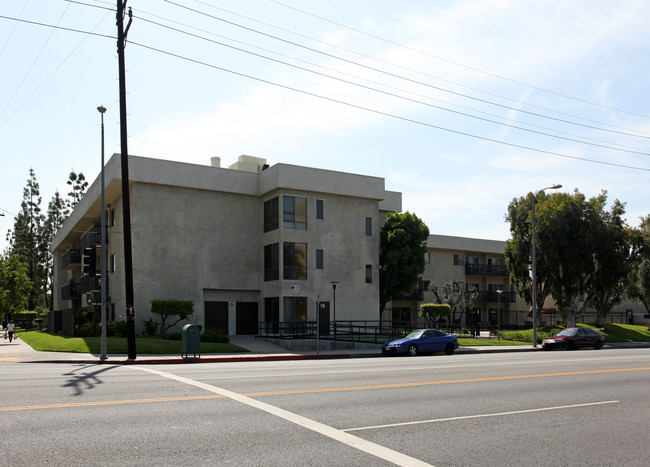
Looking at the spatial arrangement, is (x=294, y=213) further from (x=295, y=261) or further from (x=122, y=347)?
(x=122, y=347)

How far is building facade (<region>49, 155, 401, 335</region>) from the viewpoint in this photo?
117ft

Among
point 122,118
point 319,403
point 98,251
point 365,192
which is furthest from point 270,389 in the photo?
point 98,251

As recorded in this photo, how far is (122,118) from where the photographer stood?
23.8 metres

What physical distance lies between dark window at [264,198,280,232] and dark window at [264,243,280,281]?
120cm

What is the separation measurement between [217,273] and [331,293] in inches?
288

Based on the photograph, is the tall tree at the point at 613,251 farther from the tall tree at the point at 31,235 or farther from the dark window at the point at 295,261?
the tall tree at the point at 31,235

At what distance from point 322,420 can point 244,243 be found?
30.7 m

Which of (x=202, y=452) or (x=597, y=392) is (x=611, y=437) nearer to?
(x=597, y=392)

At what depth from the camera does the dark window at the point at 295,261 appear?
37281mm

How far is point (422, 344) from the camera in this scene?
1091 inches

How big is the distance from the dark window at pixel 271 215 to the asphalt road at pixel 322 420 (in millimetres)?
24069

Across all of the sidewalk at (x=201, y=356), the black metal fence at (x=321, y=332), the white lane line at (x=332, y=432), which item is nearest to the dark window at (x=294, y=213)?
the black metal fence at (x=321, y=332)

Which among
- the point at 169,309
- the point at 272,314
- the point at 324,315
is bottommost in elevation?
the point at 324,315

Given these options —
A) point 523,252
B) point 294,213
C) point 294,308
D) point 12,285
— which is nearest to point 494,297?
point 523,252
